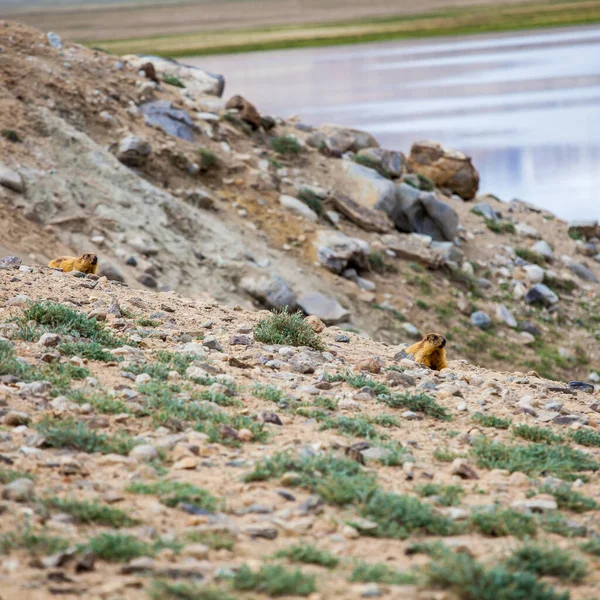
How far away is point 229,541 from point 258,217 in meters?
15.0

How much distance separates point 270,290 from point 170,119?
18.5 feet

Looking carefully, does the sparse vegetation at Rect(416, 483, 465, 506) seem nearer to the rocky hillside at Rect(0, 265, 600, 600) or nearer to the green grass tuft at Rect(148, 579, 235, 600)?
the rocky hillside at Rect(0, 265, 600, 600)

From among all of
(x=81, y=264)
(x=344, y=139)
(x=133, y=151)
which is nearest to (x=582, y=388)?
(x=81, y=264)

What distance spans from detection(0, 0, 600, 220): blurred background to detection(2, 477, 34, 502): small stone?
26.6m

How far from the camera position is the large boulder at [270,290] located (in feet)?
55.8

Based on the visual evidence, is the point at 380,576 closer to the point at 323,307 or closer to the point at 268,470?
the point at 268,470

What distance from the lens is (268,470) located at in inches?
224

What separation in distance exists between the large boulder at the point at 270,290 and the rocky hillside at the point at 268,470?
7705mm

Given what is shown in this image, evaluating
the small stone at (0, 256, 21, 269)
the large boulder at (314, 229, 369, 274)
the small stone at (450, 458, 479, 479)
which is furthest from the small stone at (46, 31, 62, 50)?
the small stone at (450, 458, 479, 479)

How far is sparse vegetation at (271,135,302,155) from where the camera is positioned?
2195cm

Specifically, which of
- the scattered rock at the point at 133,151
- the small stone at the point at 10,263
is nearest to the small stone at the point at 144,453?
the small stone at the point at 10,263

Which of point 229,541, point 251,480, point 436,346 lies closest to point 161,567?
point 229,541

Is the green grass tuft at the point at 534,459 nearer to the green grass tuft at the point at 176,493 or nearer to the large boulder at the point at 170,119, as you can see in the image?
Answer: the green grass tuft at the point at 176,493

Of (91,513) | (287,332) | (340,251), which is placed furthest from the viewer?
(340,251)
